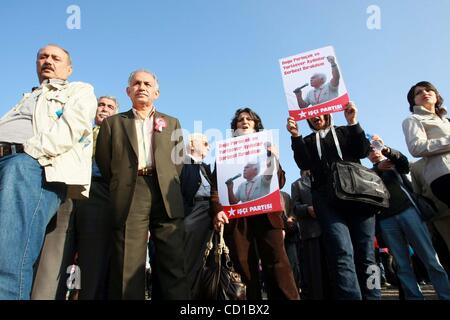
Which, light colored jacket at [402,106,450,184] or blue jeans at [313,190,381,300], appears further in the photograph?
light colored jacket at [402,106,450,184]

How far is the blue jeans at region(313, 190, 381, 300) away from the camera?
2.91 meters

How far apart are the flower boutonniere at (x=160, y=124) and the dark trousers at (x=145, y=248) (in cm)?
44

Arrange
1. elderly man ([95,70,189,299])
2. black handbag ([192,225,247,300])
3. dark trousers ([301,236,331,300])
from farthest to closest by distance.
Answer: dark trousers ([301,236,331,300]), elderly man ([95,70,189,299]), black handbag ([192,225,247,300])

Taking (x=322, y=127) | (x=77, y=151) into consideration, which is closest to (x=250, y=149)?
(x=322, y=127)

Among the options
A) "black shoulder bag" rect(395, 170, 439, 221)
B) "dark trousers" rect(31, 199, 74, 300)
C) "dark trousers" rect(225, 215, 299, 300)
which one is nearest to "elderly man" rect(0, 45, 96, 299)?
"dark trousers" rect(31, 199, 74, 300)

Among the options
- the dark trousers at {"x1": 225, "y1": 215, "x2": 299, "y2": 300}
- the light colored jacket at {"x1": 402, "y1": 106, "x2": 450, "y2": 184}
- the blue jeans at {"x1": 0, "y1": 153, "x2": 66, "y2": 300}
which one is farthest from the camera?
the light colored jacket at {"x1": 402, "y1": 106, "x2": 450, "y2": 184}

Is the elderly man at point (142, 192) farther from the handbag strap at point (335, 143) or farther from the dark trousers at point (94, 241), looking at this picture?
the handbag strap at point (335, 143)

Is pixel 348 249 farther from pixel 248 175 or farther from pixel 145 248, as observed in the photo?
pixel 145 248

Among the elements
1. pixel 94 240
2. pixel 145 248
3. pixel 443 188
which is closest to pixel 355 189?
pixel 443 188

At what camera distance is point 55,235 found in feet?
9.91

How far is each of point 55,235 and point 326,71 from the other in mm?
2787

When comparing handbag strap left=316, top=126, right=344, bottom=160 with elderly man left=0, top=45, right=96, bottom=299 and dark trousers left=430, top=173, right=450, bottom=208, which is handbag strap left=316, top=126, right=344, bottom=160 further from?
elderly man left=0, top=45, right=96, bottom=299

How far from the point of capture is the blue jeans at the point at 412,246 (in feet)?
11.2

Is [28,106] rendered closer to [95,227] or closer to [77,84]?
[77,84]
